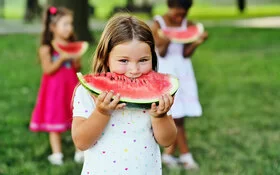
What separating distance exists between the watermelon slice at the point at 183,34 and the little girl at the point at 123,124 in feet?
7.40

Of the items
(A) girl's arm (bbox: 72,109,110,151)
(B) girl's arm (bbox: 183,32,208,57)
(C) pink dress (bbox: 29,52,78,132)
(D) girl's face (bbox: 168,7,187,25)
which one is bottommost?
(C) pink dress (bbox: 29,52,78,132)

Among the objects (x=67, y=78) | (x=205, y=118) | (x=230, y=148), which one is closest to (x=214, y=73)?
(x=205, y=118)

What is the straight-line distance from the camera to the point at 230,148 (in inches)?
227

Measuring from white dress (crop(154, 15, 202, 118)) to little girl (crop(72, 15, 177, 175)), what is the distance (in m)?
2.36

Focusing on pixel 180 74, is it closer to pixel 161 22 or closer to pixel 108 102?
pixel 161 22

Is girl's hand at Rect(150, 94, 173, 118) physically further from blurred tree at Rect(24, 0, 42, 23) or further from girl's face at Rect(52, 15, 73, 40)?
blurred tree at Rect(24, 0, 42, 23)

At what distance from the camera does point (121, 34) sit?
259cm

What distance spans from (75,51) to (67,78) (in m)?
0.27

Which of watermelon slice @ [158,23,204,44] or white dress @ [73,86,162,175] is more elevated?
white dress @ [73,86,162,175]

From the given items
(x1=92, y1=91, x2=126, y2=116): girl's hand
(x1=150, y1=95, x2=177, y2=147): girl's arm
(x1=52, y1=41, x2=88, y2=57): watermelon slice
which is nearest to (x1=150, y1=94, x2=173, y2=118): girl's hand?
(x1=150, y1=95, x2=177, y2=147): girl's arm

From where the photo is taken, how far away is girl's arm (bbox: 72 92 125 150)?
2.36 meters

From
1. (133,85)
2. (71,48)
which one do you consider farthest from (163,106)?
(71,48)

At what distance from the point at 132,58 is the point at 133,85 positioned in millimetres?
137

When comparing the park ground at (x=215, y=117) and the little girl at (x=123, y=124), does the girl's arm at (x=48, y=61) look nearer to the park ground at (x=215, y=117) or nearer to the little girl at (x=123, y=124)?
the park ground at (x=215, y=117)
